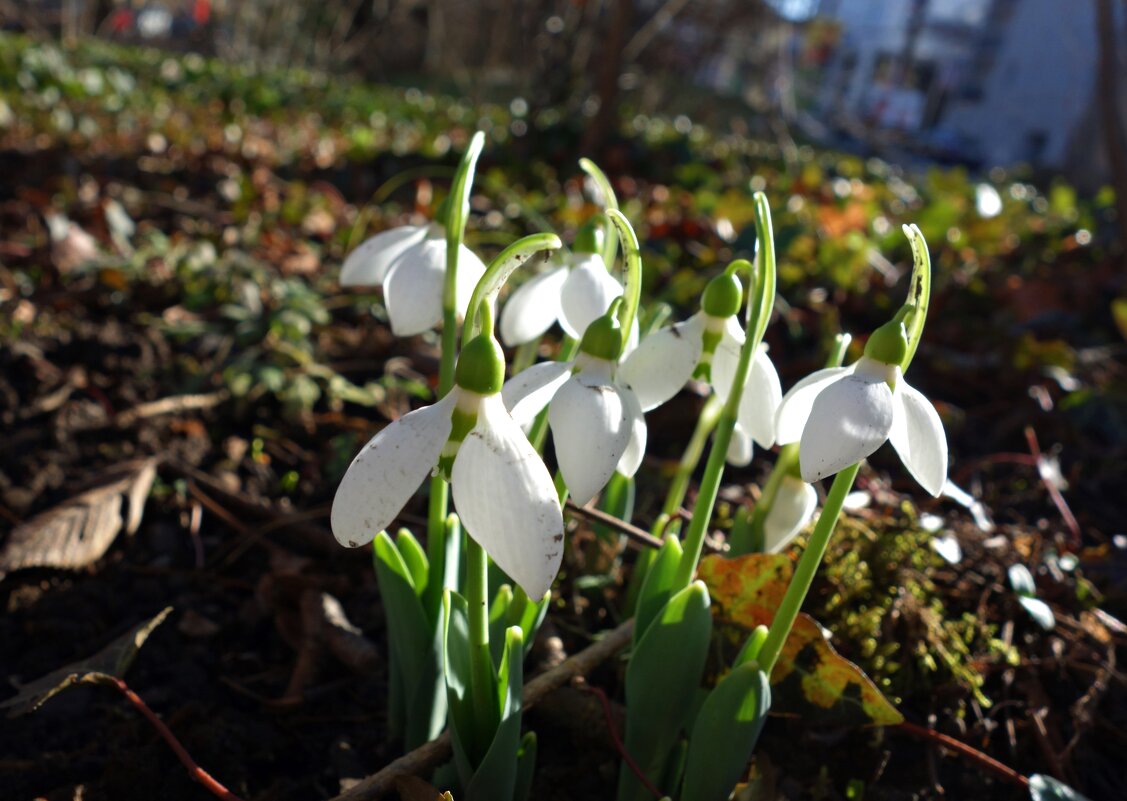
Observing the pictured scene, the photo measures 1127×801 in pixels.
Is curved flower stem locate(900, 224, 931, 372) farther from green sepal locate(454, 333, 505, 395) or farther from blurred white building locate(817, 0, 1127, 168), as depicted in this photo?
blurred white building locate(817, 0, 1127, 168)

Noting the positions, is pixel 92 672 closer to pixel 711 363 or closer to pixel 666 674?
pixel 666 674

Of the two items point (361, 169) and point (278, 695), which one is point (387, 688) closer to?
point (278, 695)

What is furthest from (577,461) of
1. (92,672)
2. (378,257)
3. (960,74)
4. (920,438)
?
(960,74)

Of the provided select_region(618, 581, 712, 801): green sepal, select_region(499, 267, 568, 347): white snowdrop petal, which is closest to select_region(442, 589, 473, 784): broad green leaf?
select_region(618, 581, 712, 801): green sepal

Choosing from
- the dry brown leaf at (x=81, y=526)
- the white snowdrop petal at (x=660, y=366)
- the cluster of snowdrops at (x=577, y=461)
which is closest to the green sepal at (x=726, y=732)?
the cluster of snowdrops at (x=577, y=461)

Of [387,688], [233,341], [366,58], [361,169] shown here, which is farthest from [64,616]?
[366,58]

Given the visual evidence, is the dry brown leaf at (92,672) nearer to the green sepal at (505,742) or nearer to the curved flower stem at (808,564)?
the green sepal at (505,742)

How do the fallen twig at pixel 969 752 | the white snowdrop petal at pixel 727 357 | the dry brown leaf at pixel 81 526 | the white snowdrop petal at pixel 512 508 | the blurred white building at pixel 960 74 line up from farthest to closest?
the blurred white building at pixel 960 74 < the dry brown leaf at pixel 81 526 < the fallen twig at pixel 969 752 < the white snowdrop petal at pixel 727 357 < the white snowdrop petal at pixel 512 508
